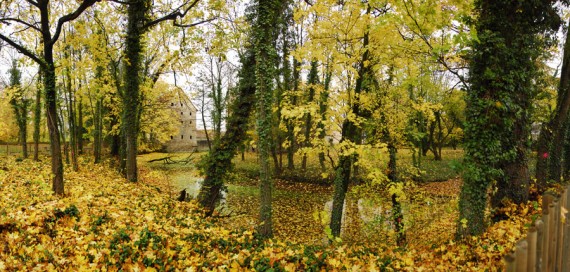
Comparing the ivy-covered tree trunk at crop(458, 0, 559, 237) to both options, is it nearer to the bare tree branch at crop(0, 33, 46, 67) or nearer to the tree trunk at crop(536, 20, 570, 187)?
the tree trunk at crop(536, 20, 570, 187)

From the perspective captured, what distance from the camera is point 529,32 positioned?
5.08 m

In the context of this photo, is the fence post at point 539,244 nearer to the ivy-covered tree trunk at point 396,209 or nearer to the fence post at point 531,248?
the fence post at point 531,248

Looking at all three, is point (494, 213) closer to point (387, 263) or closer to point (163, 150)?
point (387, 263)

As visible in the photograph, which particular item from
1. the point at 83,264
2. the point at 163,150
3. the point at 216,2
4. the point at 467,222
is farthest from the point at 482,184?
the point at 163,150

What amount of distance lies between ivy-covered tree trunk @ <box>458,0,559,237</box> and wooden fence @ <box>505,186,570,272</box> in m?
2.14

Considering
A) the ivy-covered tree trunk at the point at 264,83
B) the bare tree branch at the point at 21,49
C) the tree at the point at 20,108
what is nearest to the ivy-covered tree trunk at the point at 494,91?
the ivy-covered tree trunk at the point at 264,83

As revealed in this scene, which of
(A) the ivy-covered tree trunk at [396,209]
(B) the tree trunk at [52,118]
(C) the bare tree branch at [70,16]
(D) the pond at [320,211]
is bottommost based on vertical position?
(D) the pond at [320,211]

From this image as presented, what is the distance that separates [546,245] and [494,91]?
3.59 meters

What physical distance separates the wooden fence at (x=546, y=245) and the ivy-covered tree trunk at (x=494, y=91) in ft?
7.01

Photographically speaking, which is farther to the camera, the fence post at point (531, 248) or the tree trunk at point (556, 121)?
the tree trunk at point (556, 121)

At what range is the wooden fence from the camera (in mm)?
1648

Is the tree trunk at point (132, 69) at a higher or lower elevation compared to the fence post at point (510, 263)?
higher

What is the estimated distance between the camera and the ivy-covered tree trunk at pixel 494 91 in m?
4.91

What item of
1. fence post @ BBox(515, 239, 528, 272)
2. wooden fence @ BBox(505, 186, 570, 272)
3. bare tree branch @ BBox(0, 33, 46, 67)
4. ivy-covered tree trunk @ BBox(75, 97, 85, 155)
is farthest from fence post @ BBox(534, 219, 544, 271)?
ivy-covered tree trunk @ BBox(75, 97, 85, 155)
